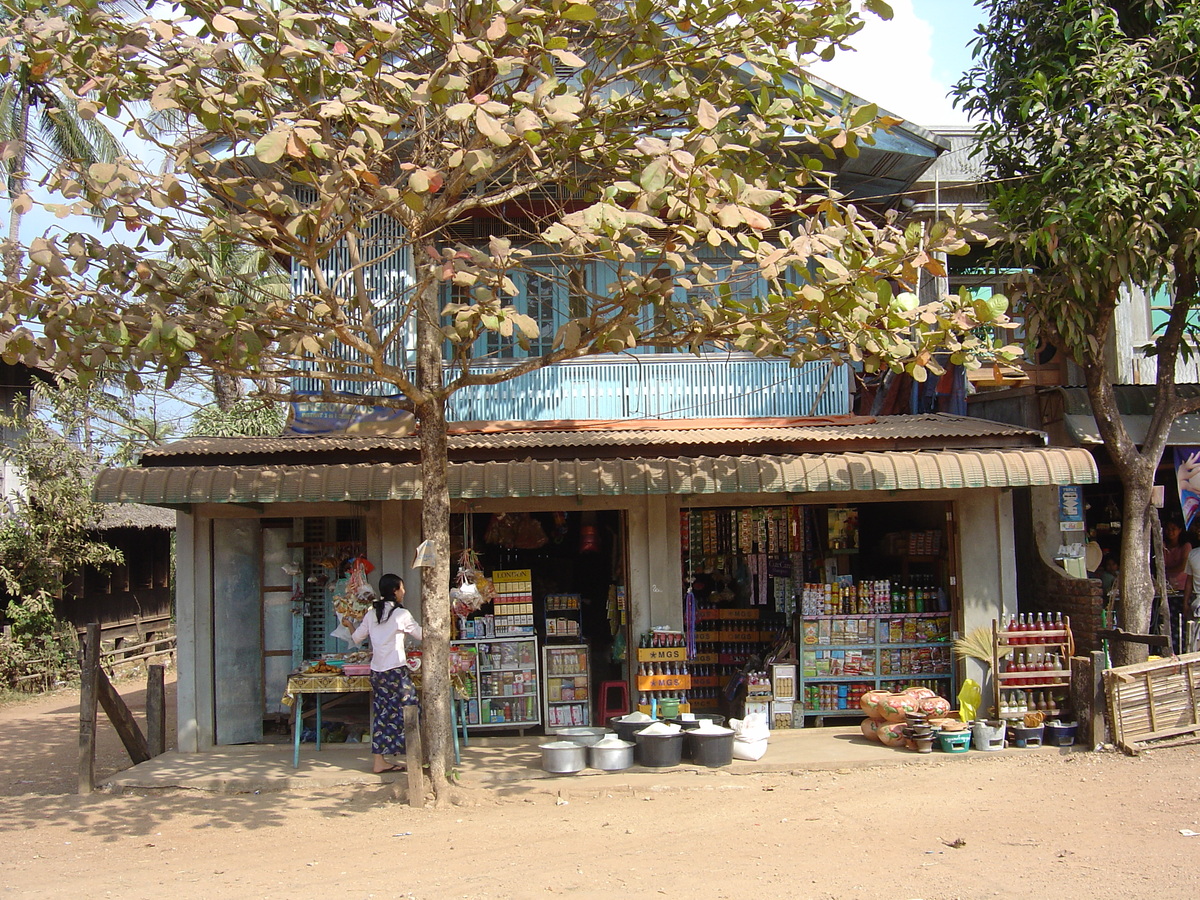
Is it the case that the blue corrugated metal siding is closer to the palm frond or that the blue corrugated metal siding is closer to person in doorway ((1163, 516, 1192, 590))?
the palm frond

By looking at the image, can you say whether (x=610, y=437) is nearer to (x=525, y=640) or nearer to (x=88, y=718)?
(x=525, y=640)

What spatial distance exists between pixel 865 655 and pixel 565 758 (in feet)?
11.3

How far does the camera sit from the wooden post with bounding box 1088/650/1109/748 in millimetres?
8414

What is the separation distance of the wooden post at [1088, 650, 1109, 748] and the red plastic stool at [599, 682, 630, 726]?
13.6 ft

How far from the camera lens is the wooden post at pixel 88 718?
26.2 feet

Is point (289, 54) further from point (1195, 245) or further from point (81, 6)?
point (1195, 245)

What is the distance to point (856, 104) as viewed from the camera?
9867 millimetres

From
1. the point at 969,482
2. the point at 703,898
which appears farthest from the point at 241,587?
the point at 969,482

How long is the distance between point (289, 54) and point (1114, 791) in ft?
25.3

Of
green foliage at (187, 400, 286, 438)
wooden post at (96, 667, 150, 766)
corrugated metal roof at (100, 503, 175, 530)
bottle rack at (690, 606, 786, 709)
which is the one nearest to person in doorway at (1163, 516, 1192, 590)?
bottle rack at (690, 606, 786, 709)

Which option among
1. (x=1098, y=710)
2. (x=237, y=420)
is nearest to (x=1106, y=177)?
(x=1098, y=710)

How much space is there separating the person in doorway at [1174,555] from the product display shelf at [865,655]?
3.52m

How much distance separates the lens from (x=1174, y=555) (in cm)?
1138

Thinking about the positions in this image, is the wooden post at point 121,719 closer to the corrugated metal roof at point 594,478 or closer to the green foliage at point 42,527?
the corrugated metal roof at point 594,478
